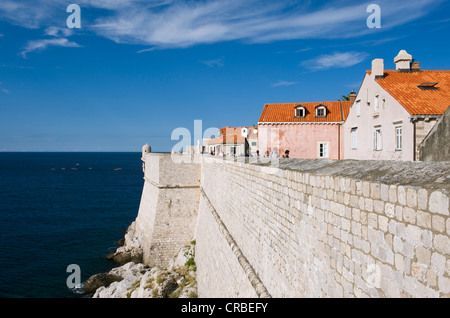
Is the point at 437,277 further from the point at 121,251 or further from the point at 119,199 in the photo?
the point at 119,199

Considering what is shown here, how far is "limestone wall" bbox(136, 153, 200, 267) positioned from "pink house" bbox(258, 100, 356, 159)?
625 cm

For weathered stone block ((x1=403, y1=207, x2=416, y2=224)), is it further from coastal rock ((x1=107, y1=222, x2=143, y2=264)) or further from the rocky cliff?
coastal rock ((x1=107, y1=222, x2=143, y2=264))

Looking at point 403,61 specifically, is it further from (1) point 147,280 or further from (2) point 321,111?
(1) point 147,280

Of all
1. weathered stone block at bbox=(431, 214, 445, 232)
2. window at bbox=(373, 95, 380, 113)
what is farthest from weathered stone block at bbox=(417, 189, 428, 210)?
window at bbox=(373, 95, 380, 113)

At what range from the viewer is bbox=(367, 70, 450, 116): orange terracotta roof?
1376cm

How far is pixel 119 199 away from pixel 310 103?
35.0 metres

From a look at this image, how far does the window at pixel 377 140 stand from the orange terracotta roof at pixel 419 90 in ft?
7.30

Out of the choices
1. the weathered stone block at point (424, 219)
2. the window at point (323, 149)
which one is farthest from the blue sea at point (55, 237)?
the weathered stone block at point (424, 219)

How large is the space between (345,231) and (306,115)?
22.0m

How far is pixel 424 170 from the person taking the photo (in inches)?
116

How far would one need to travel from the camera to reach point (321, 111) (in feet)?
81.7

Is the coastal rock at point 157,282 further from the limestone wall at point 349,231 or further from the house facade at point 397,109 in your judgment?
the house facade at point 397,109

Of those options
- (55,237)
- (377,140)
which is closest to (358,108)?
(377,140)

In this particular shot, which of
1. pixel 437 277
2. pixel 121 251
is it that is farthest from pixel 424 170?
pixel 121 251
